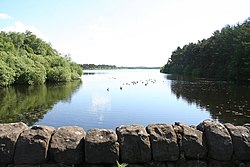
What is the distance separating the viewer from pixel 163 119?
27516 mm

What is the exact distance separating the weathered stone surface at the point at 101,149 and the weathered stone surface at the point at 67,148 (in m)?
0.14

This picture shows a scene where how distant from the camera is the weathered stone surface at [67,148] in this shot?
469 centimetres

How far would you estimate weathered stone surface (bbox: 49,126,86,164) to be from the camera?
15.4 ft

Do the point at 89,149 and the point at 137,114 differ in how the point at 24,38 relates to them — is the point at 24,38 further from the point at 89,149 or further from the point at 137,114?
the point at 89,149

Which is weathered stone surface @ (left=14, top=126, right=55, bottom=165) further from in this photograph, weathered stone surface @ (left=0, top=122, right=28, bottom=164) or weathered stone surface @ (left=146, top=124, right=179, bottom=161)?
weathered stone surface @ (left=146, top=124, right=179, bottom=161)

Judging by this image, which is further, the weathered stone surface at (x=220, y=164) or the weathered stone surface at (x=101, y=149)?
the weathered stone surface at (x=220, y=164)

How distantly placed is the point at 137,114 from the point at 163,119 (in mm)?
3780

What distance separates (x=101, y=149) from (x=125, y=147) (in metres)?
0.42

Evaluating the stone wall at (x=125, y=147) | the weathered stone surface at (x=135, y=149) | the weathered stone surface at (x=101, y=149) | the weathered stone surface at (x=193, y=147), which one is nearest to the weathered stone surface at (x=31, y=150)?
the stone wall at (x=125, y=147)

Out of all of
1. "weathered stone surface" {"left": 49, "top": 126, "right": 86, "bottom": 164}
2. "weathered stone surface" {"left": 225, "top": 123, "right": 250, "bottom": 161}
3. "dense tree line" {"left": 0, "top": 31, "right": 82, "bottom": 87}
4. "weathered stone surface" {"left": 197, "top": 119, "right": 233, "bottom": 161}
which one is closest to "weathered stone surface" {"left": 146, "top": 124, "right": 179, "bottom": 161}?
"weathered stone surface" {"left": 197, "top": 119, "right": 233, "bottom": 161}

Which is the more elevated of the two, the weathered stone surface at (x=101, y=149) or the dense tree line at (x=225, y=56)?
the dense tree line at (x=225, y=56)

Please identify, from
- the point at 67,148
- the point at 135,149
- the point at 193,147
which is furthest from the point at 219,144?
the point at 67,148

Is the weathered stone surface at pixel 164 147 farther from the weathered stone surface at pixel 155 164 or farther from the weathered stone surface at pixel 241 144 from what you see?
the weathered stone surface at pixel 241 144

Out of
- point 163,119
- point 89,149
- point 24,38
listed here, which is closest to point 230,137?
point 89,149
